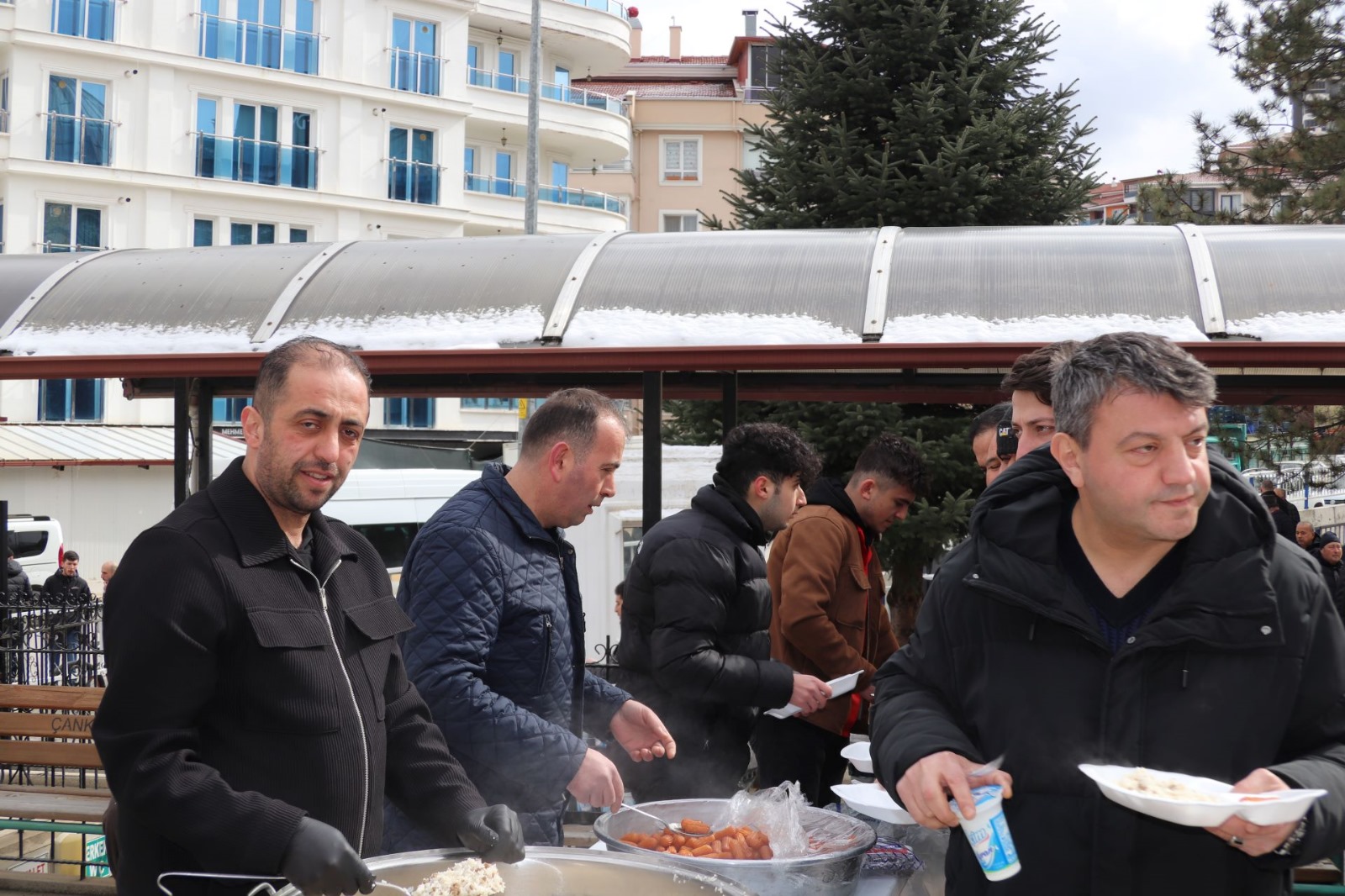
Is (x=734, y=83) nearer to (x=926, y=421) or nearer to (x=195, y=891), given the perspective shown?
(x=926, y=421)

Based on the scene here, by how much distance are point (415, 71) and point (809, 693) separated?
30.7 m

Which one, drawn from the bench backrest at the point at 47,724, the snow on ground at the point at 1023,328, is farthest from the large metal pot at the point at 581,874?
the bench backrest at the point at 47,724

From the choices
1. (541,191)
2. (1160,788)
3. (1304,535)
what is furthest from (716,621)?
(541,191)

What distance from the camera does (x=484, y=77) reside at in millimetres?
34750

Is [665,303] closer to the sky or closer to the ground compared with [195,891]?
closer to the sky

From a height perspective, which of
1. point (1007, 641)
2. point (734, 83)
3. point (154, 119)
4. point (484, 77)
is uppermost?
point (734, 83)

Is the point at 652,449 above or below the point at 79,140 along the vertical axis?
below

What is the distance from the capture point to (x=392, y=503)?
21.4 meters

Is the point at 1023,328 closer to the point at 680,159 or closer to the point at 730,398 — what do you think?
the point at 730,398

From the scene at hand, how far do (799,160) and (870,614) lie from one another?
7566mm

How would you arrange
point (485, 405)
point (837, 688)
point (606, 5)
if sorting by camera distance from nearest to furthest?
1. point (837, 688)
2. point (485, 405)
3. point (606, 5)

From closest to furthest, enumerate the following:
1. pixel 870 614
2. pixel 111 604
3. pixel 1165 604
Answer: pixel 1165 604 < pixel 111 604 < pixel 870 614

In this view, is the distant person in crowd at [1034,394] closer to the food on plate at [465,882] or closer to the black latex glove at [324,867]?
the food on plate at [465,882]

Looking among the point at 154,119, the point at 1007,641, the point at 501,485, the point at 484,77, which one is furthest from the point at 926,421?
the point at 484,77
